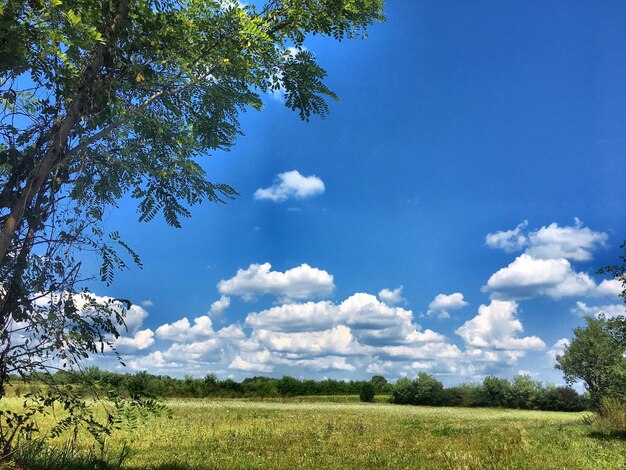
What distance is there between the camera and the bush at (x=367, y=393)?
65.0 m

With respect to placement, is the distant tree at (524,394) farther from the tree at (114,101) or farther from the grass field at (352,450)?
the tree at (114,101)

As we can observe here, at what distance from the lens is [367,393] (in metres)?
65.1

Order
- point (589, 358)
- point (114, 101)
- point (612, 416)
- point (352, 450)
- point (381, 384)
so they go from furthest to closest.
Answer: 1. point (381, 384)
2. point (589, 358)
3. point (612, 416)
4. point (352, 450)
5. point (114, 101)

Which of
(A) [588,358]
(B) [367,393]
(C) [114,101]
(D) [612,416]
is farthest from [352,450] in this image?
(A) [588,358]

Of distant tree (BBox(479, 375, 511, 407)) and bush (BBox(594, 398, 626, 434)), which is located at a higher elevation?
bush (BBox(594, 398, 626, 434))

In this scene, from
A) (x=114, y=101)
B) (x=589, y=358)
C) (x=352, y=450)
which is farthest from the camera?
(x=589, y=358)

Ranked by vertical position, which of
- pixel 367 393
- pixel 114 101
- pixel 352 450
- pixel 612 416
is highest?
pixel 114 101

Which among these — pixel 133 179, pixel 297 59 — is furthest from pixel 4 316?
pixel 297 59

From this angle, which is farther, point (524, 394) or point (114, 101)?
point (524, 394)

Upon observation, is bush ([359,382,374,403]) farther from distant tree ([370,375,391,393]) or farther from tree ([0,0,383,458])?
tree ([0,0,383,458])

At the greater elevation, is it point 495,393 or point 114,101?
point 114,101

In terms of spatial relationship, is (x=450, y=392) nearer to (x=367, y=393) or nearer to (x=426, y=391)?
(x=426, y=391)

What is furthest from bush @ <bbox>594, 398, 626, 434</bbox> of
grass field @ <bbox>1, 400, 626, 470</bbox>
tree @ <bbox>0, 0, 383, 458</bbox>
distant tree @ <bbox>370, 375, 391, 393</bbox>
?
distant tree @ <bbox>370, 375, 391, 393</bbox>

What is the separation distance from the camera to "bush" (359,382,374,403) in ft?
213
